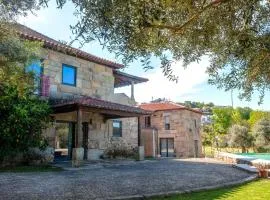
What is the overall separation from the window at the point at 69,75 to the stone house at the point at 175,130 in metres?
16.0

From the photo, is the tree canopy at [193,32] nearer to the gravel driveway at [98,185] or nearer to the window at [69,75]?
the gravel driveway at [98,185]

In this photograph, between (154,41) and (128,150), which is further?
(128,150)

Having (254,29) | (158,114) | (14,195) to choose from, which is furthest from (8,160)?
(158,114)

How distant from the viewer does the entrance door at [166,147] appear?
36844mm

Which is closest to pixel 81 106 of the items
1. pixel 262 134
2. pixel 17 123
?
pixel 17 123

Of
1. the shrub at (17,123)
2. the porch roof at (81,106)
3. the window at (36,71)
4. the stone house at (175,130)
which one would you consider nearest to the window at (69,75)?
the window at (36,71)

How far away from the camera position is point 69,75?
2012cm

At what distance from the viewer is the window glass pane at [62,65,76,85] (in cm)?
1975

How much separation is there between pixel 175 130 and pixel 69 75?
19.1 meters

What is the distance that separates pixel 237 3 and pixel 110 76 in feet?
54.4

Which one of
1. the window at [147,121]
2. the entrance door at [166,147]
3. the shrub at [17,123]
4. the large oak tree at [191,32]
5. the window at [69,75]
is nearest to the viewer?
the large oak tree at [191,32]

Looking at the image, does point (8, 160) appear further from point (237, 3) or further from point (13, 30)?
point (237, 3)

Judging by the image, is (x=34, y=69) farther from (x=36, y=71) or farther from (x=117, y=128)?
(x=117, y=128)

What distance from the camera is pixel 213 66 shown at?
863 cm
